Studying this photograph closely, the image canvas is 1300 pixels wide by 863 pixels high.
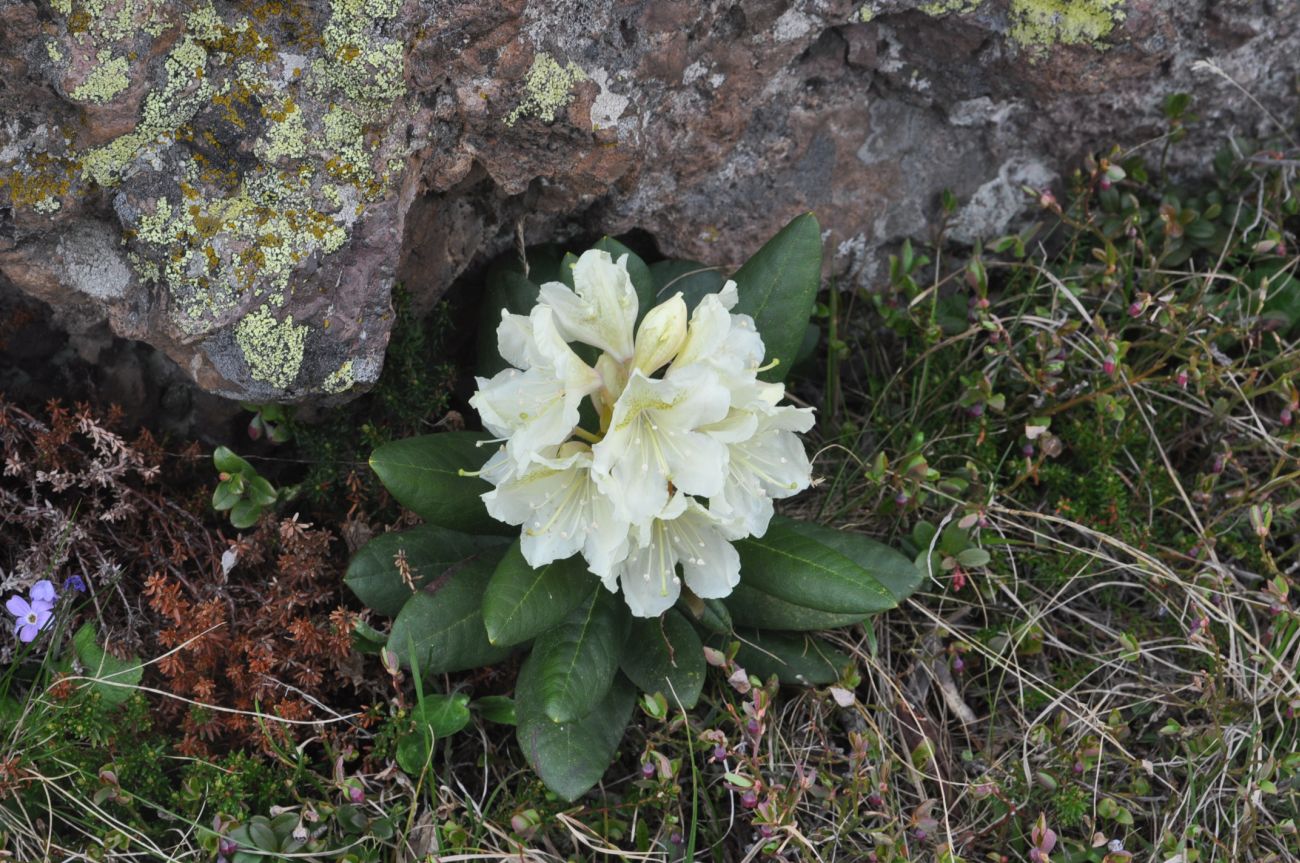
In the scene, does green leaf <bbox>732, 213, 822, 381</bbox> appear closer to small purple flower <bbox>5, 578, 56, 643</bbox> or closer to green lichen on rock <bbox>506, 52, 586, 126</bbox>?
green lichen on rock <bbox>506, 52, 586, 126</bbox>

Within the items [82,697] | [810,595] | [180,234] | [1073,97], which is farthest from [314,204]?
[1073,97]

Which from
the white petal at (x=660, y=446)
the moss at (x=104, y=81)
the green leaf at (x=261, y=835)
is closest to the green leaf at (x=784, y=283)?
the white petal at (x=660, y=446)

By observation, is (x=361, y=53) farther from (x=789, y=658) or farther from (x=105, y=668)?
(x=789, y=658)

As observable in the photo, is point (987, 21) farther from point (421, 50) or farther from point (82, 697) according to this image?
point (82, 697)

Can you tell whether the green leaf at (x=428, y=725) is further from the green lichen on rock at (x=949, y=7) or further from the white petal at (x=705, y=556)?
the green lichen on rock at (x=949, y=7)

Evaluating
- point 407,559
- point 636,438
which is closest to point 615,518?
point 636,438

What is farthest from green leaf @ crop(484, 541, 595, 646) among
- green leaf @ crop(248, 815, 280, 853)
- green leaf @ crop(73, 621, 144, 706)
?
green leaf @ crop(73, 621, 144, 706)

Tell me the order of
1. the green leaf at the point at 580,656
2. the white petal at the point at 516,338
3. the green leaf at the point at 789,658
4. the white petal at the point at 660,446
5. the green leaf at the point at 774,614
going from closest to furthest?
the white petal at the point at 660,446 → the white petal at the point at 516,338 → the green leaf at the point at 580,656 → the green leaf at the point at 774,614 → the green leaf at the point at 789,658
